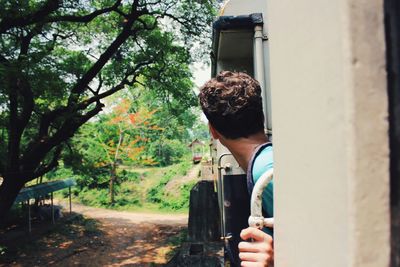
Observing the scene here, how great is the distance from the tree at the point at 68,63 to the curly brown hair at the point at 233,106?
20.6 feet

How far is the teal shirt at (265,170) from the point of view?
101 cm

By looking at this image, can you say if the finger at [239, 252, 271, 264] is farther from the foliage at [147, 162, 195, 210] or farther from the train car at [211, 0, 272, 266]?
the foliage at [147, 162, 195, 210]

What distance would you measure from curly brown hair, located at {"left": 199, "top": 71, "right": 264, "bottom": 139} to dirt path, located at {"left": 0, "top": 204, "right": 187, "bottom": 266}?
10191mm

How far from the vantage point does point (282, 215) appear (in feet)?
2.20

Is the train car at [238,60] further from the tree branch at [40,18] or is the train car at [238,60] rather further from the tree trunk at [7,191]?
the tree trunk at [7,191]

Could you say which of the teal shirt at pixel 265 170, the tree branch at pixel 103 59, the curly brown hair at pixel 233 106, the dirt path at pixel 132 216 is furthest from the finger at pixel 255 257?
the dirt path at pixel 132 216

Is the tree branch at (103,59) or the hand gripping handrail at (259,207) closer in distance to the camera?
the hand gripping handrail at (259,207)

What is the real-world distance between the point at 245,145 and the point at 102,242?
523 inches

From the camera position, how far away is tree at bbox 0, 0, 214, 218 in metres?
7.52

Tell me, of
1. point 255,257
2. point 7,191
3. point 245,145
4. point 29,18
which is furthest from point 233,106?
point 7,191

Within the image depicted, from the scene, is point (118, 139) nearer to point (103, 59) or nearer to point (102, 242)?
point (102, 242)

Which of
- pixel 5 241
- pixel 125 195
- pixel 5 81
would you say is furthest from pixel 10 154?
pixel 125 195

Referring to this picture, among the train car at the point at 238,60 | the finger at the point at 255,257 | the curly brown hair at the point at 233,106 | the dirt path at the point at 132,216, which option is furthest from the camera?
the dirt path at the point at 132,216

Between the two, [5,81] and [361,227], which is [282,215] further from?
[5,81]
